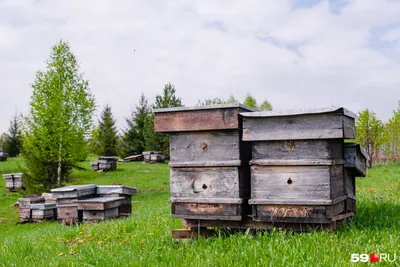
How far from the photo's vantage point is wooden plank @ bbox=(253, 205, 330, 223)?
15.0ft

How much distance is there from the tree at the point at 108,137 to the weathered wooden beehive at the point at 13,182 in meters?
19.5

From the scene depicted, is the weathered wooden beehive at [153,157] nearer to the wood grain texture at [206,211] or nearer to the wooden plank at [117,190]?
the wooden plank at [117,190]

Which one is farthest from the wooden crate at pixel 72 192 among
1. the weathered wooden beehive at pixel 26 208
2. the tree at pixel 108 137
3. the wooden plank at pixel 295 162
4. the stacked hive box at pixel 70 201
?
the tree at pixel 108 137

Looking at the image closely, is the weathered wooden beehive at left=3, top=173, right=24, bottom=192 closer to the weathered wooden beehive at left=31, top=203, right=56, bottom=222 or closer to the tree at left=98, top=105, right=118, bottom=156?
the weathered wooden beehive at left=31, top=203, right=56, bottom=222

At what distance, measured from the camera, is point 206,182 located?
4.95 m

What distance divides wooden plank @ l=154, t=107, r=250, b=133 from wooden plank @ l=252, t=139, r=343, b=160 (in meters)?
0.38

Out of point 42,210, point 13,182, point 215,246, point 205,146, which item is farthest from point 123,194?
point 13,182

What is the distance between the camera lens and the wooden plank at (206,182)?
480 cm

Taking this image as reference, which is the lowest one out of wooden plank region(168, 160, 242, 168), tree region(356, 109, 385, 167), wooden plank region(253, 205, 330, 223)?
wooden plank region(253, 205, 330, 223)

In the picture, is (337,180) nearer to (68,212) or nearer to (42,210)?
(68,212)

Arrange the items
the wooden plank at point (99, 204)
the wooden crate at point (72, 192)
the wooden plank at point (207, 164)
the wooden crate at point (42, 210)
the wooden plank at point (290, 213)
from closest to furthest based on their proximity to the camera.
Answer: the wooden plank at point (290, 213) → the wooden plank at point (207, 164) → the wooden plank at point (99, 204) → the wooden crate at point (72, 192) → the wooden crate at point (42, 210)

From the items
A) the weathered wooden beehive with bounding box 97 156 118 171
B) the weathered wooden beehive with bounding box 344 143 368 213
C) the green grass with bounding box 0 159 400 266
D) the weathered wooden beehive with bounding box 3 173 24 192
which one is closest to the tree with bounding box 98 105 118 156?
the weathered wooden beehive with bounding box 97 156 118 171

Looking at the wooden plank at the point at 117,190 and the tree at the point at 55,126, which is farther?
the tree at the point at 55,126

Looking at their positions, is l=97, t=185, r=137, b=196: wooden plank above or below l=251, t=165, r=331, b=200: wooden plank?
below
